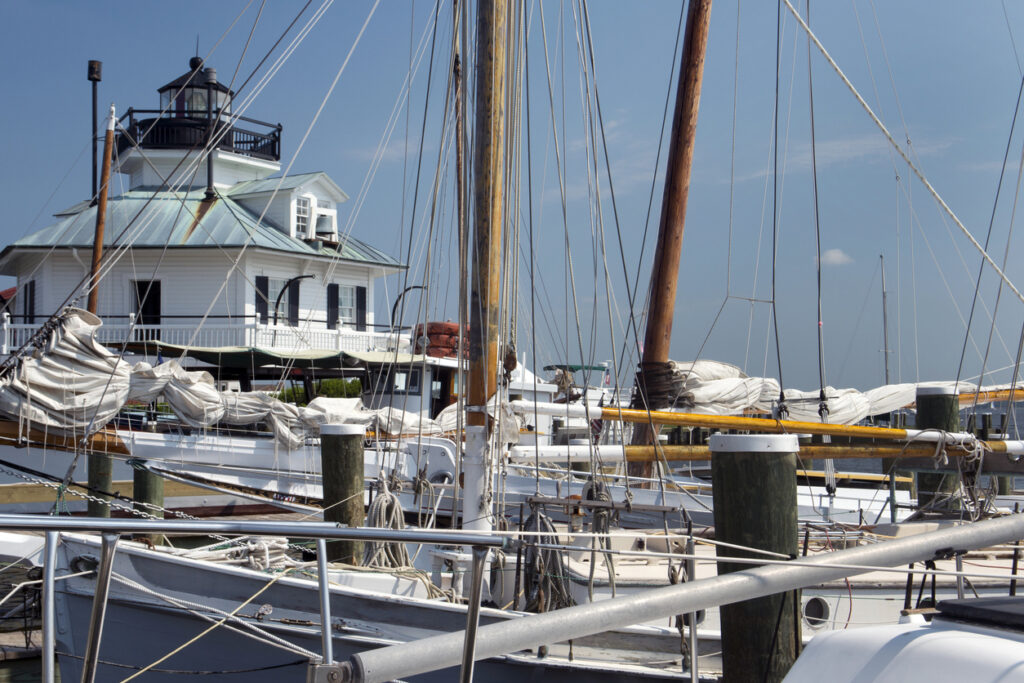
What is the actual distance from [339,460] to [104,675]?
2748 mm

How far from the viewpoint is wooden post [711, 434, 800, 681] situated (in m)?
5.25

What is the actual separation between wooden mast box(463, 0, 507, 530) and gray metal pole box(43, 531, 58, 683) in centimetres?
461

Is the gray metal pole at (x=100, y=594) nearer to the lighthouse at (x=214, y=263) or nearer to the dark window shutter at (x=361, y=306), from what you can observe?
the lighthouse at (x=214, y=263)

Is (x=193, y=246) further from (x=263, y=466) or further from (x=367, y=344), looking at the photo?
(x=263, y=466)

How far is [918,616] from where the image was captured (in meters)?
3.54

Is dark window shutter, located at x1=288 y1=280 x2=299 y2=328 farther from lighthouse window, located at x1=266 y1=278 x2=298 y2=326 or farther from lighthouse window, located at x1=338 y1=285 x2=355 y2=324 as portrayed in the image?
lighthouse window, located at x1=338 y1=285 x2=355 y2=324

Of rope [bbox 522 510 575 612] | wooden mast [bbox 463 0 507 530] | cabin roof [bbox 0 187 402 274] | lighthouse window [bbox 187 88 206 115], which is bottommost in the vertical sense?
rope [bbox 522 510 575 612]

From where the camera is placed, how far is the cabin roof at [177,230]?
2944cm

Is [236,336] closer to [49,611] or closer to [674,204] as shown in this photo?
[674,204]

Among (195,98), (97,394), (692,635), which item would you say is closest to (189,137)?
(195,98)

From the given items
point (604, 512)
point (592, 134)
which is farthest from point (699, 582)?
point (592, 134)

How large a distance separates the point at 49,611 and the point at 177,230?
28.9 meters

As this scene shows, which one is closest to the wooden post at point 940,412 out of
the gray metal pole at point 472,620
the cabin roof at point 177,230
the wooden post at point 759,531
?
the wooden post at point 759,531

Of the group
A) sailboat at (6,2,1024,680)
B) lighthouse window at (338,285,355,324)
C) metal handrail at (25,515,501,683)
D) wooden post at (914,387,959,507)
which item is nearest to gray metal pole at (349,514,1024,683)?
metal handrail at (25,515,501,683)
